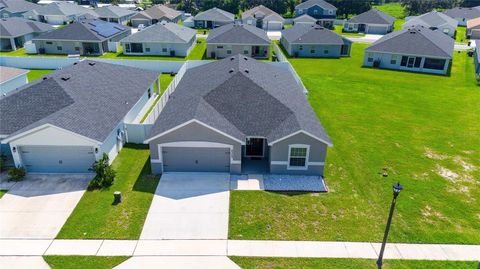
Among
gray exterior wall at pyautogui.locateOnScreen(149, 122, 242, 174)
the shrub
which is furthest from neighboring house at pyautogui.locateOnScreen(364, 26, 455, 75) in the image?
the shrub

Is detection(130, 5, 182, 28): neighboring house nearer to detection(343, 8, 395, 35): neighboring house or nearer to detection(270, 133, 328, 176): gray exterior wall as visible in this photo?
detection(343, 8, 395, 35): neighboring house

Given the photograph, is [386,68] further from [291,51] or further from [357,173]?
[357,173]

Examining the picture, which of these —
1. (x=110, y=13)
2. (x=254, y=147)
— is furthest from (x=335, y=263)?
(x=110, y=13)

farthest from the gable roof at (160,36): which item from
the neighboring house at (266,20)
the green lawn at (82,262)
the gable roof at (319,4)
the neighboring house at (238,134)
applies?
the gable roof at (319,4)

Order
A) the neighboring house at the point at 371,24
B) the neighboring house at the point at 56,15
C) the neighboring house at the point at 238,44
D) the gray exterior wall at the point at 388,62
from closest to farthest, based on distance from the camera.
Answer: the gray exterior wall at the point at 388,62 < the neighboring house at the point at 238,44 < the neighboring house at the point at 371,24 < the neighboring house at the point at 56,15

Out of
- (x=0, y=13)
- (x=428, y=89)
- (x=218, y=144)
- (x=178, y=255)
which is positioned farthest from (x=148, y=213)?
(x=0, y=13)

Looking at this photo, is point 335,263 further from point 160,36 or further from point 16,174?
point 160,36

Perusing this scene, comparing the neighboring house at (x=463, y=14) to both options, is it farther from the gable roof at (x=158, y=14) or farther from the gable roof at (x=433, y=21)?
the gable roof at (x=158, y=14)
